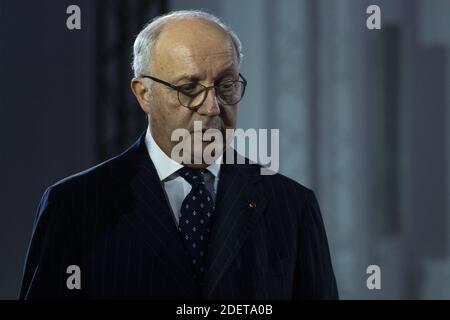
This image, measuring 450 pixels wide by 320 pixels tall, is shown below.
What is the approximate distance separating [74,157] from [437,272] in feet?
5.30

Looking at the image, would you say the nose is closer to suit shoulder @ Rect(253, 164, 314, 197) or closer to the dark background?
suit shoulder @ Rect(253, 164, 314, 197)

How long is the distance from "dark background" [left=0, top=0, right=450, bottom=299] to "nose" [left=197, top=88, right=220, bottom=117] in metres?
1.48

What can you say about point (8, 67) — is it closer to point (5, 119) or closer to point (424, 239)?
point (5, 119)

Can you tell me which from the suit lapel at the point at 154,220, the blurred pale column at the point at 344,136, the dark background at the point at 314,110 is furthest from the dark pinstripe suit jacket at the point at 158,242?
the blurred pale column at the point at 344,136

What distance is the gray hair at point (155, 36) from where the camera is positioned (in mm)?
1047

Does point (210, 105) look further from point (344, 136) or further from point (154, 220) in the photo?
point (344, 136)

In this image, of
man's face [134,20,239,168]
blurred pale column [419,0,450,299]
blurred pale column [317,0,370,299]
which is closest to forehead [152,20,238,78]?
man's face [134,20,239,168]

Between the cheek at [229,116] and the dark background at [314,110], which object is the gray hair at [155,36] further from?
the dark background at [314,110]

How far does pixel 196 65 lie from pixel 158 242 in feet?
0.79

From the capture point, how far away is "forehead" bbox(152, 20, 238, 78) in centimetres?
101

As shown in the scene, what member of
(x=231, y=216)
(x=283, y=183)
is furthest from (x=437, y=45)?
(x=231, y=216)

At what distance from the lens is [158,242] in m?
1.00

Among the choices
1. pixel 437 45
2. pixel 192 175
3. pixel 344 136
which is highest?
pixel 437 45

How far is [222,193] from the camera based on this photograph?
42.1 inches
